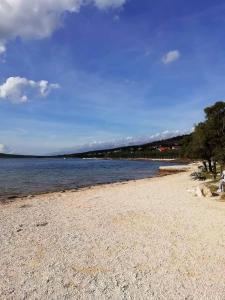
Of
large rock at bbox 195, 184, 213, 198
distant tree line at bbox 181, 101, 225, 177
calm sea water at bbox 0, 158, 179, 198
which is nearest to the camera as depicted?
large rock at bbox 195, 184, 213, 198

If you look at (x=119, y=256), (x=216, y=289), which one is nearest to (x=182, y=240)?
(x=119, y=256)

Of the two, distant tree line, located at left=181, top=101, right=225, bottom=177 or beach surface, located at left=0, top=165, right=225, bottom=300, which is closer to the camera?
beach surface, located at left=0, top=165, right=225, bottom=300

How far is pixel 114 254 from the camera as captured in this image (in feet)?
38.2

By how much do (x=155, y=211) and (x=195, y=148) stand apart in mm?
28084

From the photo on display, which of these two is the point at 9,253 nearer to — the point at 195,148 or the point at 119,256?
the point at 119,256

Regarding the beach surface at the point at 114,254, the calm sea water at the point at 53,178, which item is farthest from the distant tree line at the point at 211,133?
the beach surface at the point at 114,254

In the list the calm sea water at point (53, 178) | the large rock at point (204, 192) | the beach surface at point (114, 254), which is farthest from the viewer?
the calm sea water at point (53, 178)

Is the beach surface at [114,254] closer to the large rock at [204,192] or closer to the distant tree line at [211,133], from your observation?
the large rock at [204,192]

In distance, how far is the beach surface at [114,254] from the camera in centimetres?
891

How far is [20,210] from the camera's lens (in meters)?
21.3

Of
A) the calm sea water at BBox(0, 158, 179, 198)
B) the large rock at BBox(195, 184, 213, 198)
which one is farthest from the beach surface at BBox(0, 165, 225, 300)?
the calm sea water at BBox(0, 158, 179, 198)

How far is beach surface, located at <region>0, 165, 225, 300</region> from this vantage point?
891 centimetres

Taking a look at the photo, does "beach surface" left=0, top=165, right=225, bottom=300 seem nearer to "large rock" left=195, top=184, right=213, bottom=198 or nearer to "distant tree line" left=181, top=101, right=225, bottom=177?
"large rock" left=195, top=184, right=213, bottom=198

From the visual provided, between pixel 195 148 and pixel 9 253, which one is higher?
pixel 195 148
